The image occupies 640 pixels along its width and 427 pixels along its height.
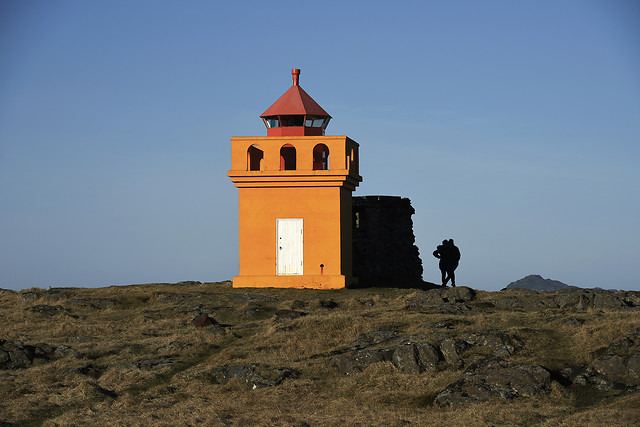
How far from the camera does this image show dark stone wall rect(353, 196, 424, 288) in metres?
43.4

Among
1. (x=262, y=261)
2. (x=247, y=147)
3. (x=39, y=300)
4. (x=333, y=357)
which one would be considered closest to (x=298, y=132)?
(x=247, y=147)

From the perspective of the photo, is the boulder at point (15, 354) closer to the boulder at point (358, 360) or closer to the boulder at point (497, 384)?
the boulder at point (358, 360)

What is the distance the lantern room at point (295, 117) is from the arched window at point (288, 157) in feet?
4.20

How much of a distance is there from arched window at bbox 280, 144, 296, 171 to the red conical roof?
1.94 m

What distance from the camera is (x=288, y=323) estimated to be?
2406 cm

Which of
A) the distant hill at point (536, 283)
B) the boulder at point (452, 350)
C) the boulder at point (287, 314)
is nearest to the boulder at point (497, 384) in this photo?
the boulder at point (452, 350)

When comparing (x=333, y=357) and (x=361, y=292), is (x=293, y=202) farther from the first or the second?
(x=333, y=357)

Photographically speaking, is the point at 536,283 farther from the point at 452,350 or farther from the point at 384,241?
the point at 452,350

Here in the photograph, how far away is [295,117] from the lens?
36.4 meters

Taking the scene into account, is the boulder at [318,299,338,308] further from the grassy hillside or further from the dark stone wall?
the dark stone wall

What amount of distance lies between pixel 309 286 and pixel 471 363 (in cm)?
1610

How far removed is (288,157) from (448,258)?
401 inches

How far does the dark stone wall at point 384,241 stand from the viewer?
43.4m

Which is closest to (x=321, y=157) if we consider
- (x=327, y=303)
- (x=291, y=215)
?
(x=291, y=215)
